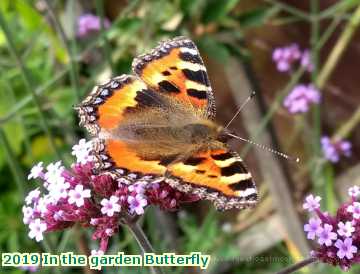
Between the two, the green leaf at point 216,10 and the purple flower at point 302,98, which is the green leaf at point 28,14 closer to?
the green leaf at point 216,10

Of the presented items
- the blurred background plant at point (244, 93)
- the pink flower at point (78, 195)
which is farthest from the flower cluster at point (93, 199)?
the blurred background plant at point (244, 93)

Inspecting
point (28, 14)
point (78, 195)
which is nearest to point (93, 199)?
point (78, 195)

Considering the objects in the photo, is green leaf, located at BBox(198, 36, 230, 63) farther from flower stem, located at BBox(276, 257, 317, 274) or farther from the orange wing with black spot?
flower stem, located at BBox(276, 257, 317, 274)

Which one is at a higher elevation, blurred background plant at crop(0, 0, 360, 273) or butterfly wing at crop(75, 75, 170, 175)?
blurred background plant at crop(0, 0, 360, 273)

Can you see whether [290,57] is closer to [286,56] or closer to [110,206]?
[286,56]

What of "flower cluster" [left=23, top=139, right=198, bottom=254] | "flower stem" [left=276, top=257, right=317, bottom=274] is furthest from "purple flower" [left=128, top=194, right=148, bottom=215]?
"flower stem" [left=276, top=257, right=317, bottom=274]
